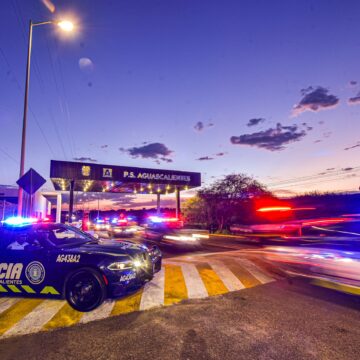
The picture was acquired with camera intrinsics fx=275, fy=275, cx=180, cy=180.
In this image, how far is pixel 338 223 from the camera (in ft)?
56.7

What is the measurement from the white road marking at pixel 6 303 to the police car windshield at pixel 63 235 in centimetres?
138

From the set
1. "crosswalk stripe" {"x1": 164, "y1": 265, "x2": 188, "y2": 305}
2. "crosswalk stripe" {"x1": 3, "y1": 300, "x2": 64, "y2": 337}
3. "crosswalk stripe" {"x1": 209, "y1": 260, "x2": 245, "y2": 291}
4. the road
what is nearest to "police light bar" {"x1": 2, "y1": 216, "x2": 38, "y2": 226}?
the road

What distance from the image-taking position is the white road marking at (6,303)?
5.16m

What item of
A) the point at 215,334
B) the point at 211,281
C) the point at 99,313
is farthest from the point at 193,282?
the point at 215,334

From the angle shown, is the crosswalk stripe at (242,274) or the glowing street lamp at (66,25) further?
the glowing street lamp at (66,25)

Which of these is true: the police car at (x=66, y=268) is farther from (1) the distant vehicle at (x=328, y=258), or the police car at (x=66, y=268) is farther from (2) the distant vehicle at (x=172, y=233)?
(2) the distant vehicle at (x=172, y=233)

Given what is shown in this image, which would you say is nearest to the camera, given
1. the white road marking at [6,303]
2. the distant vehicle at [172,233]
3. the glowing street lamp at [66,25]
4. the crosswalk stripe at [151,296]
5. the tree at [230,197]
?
the crosswalk stripe at [151,296]

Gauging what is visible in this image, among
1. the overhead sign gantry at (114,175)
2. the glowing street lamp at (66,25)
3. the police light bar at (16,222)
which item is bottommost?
the police light bar at (16,222)

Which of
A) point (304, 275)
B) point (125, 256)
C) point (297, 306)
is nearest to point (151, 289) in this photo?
point (125, 256)

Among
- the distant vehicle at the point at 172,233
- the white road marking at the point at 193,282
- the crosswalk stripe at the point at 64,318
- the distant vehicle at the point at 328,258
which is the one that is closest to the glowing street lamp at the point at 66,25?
the white road marking at the point at 193,282

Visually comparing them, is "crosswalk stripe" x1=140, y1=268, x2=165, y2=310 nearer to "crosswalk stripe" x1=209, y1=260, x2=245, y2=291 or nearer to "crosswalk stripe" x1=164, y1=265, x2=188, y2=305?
"crosswalk stripe" x1=164, y1=265, x2=188, y2=305

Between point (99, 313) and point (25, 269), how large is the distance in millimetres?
1739

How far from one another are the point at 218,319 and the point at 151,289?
7.31ft

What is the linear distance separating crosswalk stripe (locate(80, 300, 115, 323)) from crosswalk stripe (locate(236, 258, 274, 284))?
A: 12.8ft
